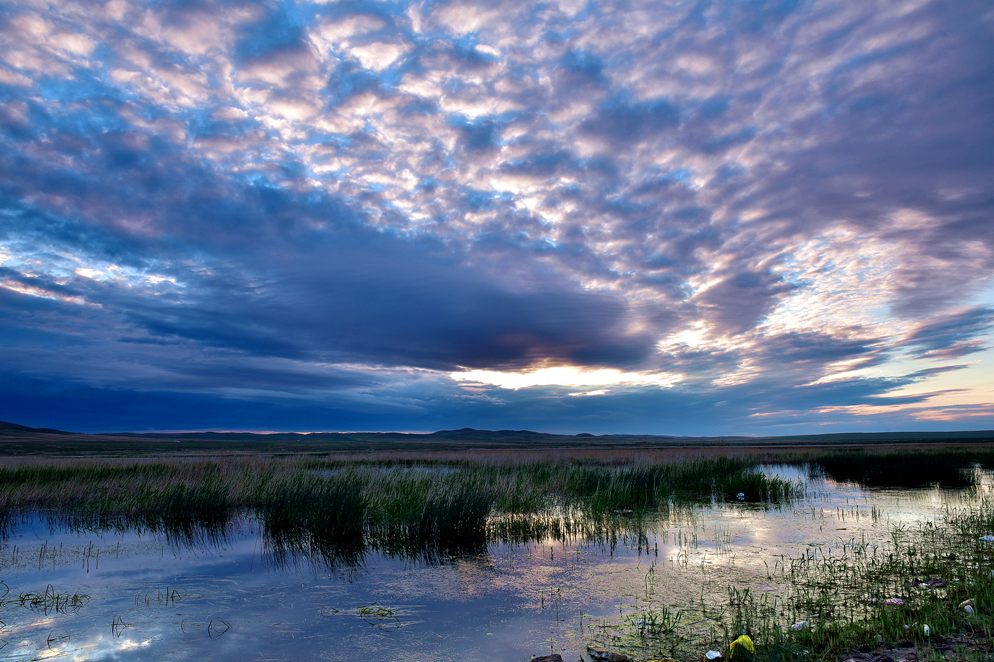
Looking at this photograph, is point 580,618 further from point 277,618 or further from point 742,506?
point 742,506

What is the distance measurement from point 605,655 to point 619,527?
8.85 metres

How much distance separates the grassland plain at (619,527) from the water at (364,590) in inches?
24.7

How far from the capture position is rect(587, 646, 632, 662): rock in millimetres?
6004

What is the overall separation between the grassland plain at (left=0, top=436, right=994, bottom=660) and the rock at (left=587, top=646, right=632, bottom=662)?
26cm

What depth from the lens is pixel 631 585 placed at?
30.8 ft

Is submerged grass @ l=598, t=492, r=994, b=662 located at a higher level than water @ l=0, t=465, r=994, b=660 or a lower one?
higher

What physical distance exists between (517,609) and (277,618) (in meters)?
3.57

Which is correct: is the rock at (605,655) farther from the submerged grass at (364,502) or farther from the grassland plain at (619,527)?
the submerged grass at (364,502)

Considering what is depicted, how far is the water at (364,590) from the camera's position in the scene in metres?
7.00

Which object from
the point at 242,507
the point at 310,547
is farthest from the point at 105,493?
the point at 310,547

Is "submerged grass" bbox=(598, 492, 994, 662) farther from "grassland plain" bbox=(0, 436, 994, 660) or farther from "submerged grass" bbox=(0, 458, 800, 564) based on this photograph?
"submerged grass" bbox=(0, 458, 800, 564)

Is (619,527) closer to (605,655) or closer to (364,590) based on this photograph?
(364,590)

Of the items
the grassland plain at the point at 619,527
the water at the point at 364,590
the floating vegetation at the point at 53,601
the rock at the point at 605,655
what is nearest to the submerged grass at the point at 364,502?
the grassland plain at the point at 619,527

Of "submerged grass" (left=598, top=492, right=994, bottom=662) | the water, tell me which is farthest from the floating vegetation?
"submerged grass" (left=598, top=492, right=994, bottom=662)
